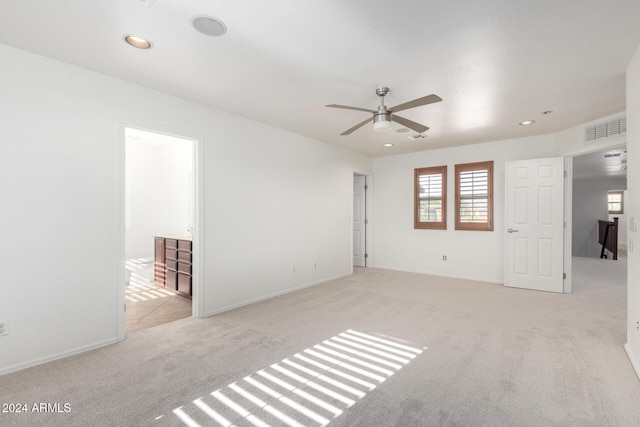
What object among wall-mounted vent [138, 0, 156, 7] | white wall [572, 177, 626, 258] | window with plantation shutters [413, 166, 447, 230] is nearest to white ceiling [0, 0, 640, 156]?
wall-mounted vent [138, 0, 156, 7]

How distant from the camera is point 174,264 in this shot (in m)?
4.69

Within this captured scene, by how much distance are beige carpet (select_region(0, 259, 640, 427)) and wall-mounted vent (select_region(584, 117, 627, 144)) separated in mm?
2249

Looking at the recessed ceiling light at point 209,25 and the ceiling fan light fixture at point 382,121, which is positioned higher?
the recessed ceiling light at point 209,25

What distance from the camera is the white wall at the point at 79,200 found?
8.07 feet

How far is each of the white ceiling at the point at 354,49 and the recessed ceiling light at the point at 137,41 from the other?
46mm

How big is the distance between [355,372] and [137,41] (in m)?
3.08

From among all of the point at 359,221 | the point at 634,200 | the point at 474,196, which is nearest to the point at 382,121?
the point at 634,200

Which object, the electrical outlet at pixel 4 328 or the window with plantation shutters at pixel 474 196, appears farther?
the window with plantation shutters at pixel 474 196

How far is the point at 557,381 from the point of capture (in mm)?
2291

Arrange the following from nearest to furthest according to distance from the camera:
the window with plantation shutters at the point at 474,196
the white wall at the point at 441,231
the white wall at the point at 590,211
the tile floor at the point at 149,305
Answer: the tile floor at the point at 149,305 → the white wall at the point at 441,231 → the window with plantation shutters at the point at 474,196 → the white wall at the point at 590,211

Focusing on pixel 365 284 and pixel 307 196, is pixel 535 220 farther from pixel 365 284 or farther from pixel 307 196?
pixel 307 196

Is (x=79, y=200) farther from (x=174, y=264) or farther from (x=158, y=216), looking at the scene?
(x=158, y=216)

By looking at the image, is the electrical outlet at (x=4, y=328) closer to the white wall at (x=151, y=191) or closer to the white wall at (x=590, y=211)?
the white wall at (x=151, y=191)

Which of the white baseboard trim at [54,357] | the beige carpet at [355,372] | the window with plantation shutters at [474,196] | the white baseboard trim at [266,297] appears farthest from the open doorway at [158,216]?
the window with plantation shutters at [474,196]
